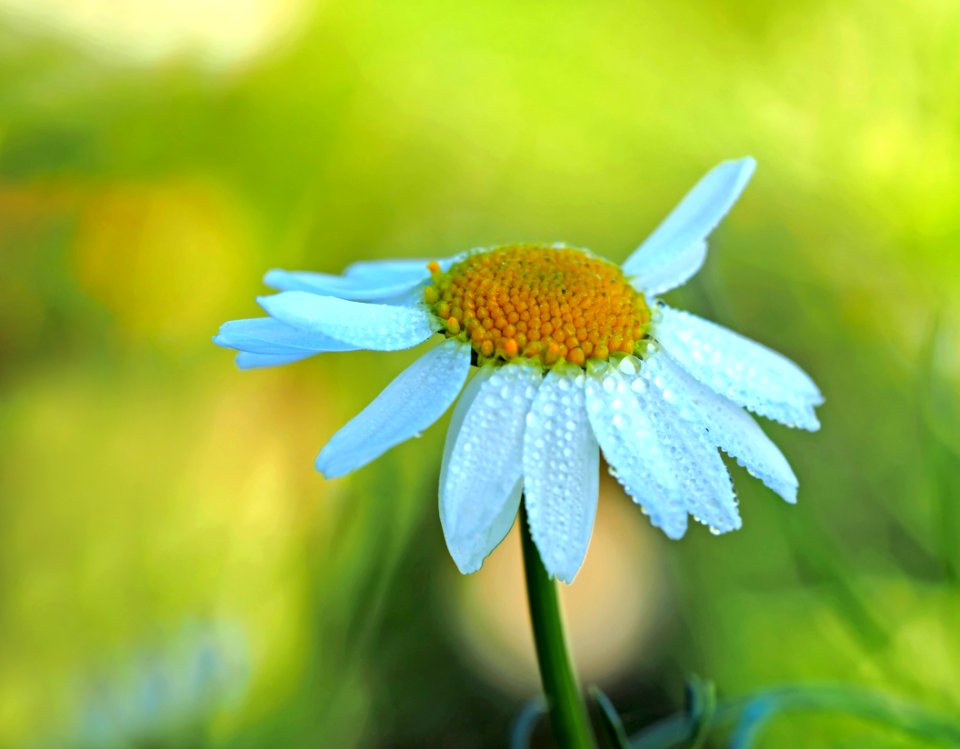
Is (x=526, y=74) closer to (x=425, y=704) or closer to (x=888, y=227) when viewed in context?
(x=888, y=227)

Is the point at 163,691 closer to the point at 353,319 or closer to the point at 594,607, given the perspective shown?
the point at 594,607

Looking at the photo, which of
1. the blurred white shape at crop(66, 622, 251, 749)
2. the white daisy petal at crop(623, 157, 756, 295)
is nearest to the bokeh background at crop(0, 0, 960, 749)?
the blurred white shape at crop(66, 622, 251, 749)

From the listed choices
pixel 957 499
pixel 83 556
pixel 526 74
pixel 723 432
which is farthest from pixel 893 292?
pixel 83 556

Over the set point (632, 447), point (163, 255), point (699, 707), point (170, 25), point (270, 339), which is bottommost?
point (699, 707)

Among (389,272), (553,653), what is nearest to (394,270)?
(389,272)

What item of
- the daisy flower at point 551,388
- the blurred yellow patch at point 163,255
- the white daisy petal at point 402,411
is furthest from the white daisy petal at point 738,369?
the blurred yellow patch at point 163,255

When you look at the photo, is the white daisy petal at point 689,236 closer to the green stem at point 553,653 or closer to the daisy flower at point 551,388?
the daisy flower at point 551,388

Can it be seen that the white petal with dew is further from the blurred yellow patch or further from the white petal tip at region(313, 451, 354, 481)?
the blurred yellow patch
